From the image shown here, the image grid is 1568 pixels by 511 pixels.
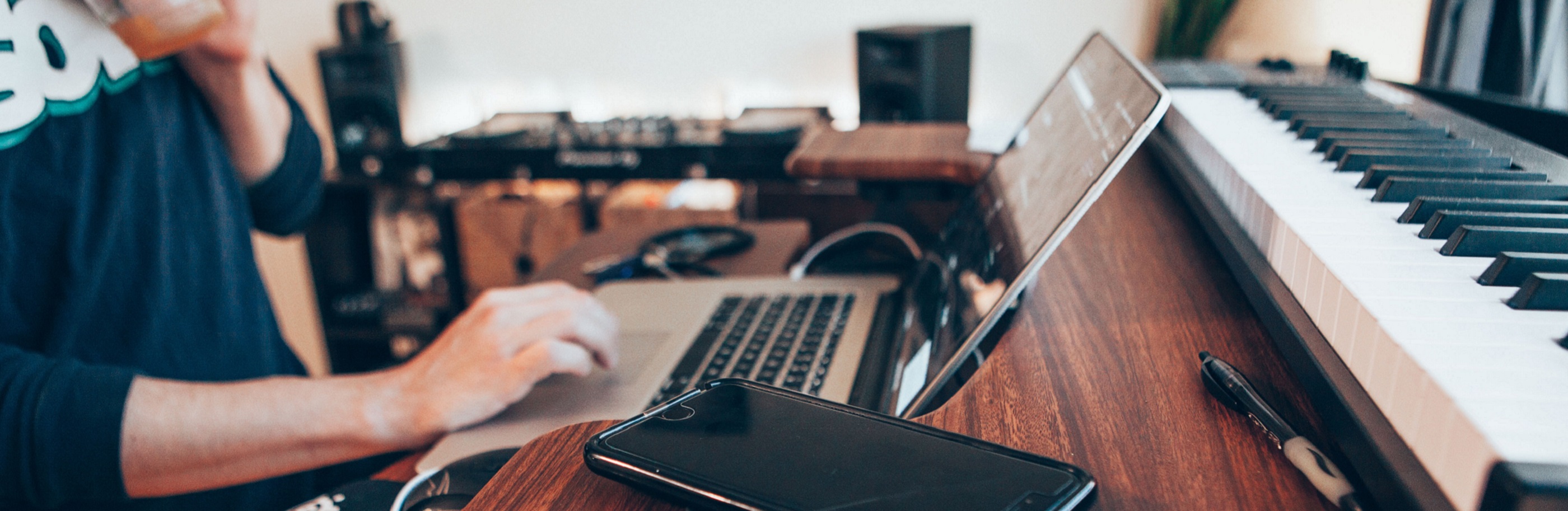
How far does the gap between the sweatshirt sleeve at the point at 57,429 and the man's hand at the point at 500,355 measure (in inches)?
7.0

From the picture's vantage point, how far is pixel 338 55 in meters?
2.66

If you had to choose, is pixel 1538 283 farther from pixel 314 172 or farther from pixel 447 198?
pixel 447 198

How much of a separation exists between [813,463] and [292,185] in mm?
973

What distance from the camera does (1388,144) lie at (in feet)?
1.76

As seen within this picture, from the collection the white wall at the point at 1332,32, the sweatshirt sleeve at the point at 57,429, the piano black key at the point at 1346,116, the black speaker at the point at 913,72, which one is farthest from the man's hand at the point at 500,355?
the black speaker at the point at 913,72

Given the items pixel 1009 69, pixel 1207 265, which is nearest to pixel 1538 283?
pixel 1207 265

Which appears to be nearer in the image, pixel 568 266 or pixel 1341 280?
pixel 1341 280

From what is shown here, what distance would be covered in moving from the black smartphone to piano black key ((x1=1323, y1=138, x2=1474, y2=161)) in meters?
0.37

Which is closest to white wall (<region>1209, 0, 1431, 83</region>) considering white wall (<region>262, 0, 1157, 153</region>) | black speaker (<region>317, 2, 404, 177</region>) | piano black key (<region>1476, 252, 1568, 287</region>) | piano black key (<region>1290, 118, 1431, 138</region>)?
white wall (<region>262, 0, 1157, 153</region>)

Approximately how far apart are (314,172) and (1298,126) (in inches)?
42.8

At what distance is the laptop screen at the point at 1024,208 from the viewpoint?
44cm

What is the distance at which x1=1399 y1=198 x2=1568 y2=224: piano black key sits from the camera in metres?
0.39

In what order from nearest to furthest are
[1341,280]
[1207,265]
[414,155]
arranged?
1. [1341,280]
2. [1207,265]
3. [414,155]

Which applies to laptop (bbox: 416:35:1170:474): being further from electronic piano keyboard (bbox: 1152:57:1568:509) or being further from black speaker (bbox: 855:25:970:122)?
black speaker (bbox: 855:25:970:122)
